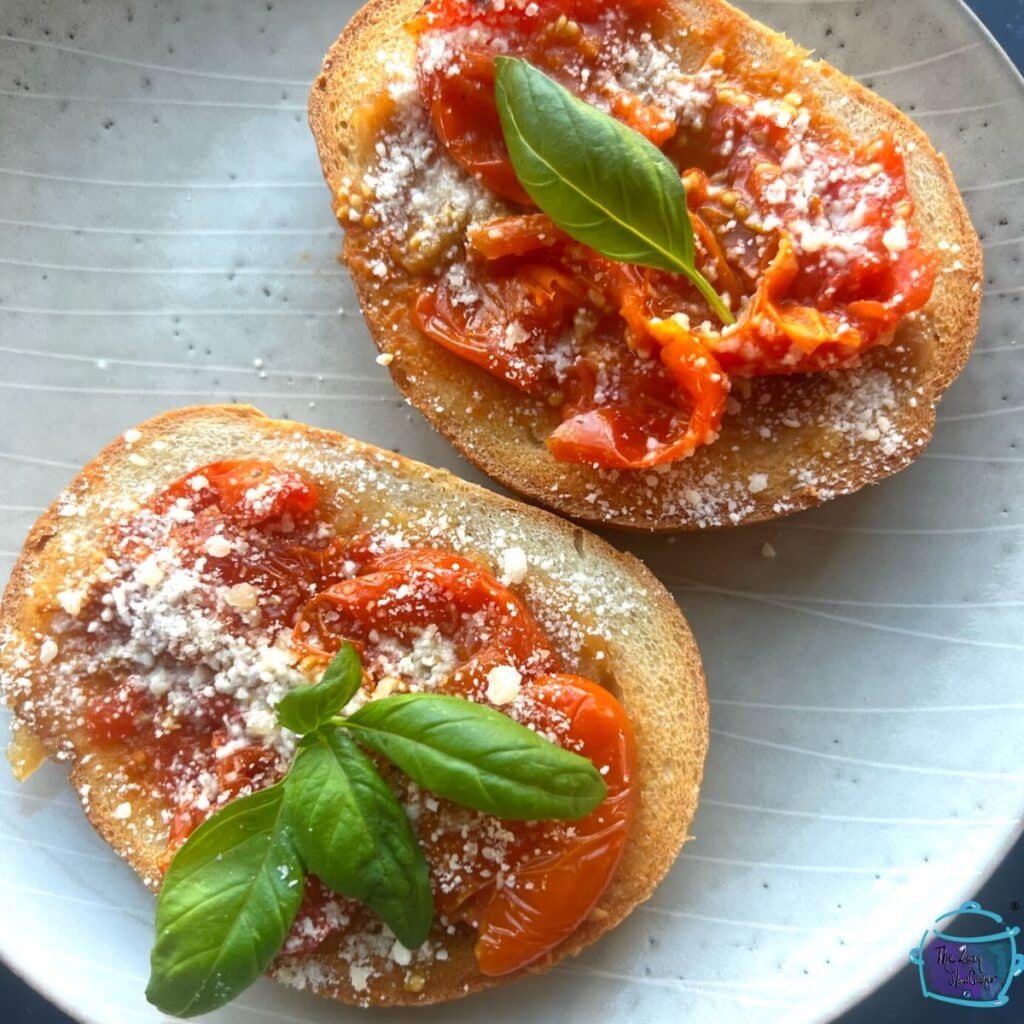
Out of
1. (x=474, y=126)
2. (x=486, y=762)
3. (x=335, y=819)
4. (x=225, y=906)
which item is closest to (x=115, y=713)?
(x=225, y=906)

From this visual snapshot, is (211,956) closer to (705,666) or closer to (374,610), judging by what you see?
(374,610)

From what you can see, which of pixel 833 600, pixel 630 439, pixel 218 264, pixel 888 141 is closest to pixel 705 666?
pixel 833 600

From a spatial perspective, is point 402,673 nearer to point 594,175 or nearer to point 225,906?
point 225,906

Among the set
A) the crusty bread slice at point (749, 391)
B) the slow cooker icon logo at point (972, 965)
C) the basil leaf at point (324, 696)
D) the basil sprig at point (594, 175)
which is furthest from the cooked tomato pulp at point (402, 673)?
the slow cooker icon logo at point (972, 965)

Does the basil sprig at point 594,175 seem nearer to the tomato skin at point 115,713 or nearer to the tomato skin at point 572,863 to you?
the tomato skin at point 572,863

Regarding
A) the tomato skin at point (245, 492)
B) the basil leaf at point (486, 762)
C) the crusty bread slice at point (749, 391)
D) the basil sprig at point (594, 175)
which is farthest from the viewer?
the crusty bread slice at point (749, 391)

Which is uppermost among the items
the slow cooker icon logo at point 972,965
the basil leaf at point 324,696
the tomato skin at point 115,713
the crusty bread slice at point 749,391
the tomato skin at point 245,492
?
the crusty bread slice at point 749,391

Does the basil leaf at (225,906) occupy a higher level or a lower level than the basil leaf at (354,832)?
lower
